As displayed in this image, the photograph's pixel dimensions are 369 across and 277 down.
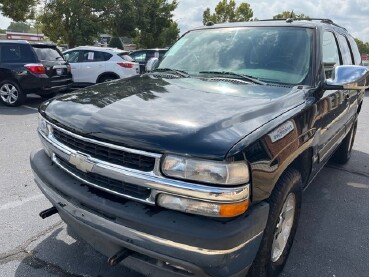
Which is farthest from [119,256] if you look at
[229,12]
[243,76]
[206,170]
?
[229,12]

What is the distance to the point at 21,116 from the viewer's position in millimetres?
8242

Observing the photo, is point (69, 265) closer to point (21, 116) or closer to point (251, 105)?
point (251, 105)

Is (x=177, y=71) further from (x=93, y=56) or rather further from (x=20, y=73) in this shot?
(x=93, y=56)

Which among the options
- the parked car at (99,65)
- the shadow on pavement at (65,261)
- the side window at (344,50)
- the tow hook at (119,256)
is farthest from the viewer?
the parked car at (99,65)

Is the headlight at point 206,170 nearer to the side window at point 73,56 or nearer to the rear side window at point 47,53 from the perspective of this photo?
the rear side window at point 47,53

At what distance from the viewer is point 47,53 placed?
9836 millimetres

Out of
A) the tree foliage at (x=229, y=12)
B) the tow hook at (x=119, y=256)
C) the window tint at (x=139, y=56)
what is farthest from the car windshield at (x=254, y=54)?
the tree foliage at (x=229, y=12)

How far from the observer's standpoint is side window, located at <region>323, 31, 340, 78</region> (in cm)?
343

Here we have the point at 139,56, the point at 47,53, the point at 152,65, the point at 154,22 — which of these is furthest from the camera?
the point at 154,22

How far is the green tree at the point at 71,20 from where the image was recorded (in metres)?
21.9

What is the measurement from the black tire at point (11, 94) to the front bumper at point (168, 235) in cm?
785

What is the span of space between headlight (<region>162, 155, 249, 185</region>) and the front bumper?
211 millimetres

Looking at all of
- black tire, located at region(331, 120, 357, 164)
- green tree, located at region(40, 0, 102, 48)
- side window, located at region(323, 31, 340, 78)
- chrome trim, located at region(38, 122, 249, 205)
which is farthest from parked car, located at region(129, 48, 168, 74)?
chrome trim, located at region(38, 122, 249, 205)

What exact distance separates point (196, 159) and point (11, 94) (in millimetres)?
8727
